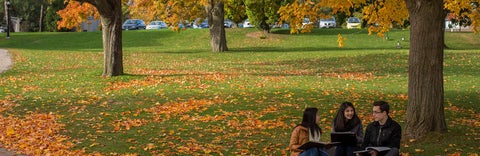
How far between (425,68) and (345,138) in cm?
250

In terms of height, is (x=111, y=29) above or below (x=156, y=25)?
below

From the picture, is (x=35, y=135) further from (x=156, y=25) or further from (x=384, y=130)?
(x=156, y=25)

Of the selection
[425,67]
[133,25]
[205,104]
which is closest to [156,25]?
[133,25]

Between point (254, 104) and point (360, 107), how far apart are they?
228 cm

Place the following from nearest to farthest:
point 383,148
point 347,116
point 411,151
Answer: point 383,148
point 347,116
point 411,151

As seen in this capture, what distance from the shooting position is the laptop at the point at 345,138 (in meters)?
8.01

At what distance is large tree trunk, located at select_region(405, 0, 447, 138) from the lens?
9773mm

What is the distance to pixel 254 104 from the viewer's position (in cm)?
1441

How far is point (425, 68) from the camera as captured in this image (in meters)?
9.87

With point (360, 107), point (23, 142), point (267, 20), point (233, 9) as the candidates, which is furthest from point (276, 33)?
→ point (23, 142)

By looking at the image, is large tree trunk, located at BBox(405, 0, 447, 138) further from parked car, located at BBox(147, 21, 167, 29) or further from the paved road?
parked car, located at BBox(147, 21, 167, 29)

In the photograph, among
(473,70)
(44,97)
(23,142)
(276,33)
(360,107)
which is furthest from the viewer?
(276,33)

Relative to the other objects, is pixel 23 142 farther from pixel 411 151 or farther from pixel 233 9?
pixel 233 9

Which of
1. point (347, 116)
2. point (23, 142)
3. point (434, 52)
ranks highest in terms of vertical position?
point (434, 52)
